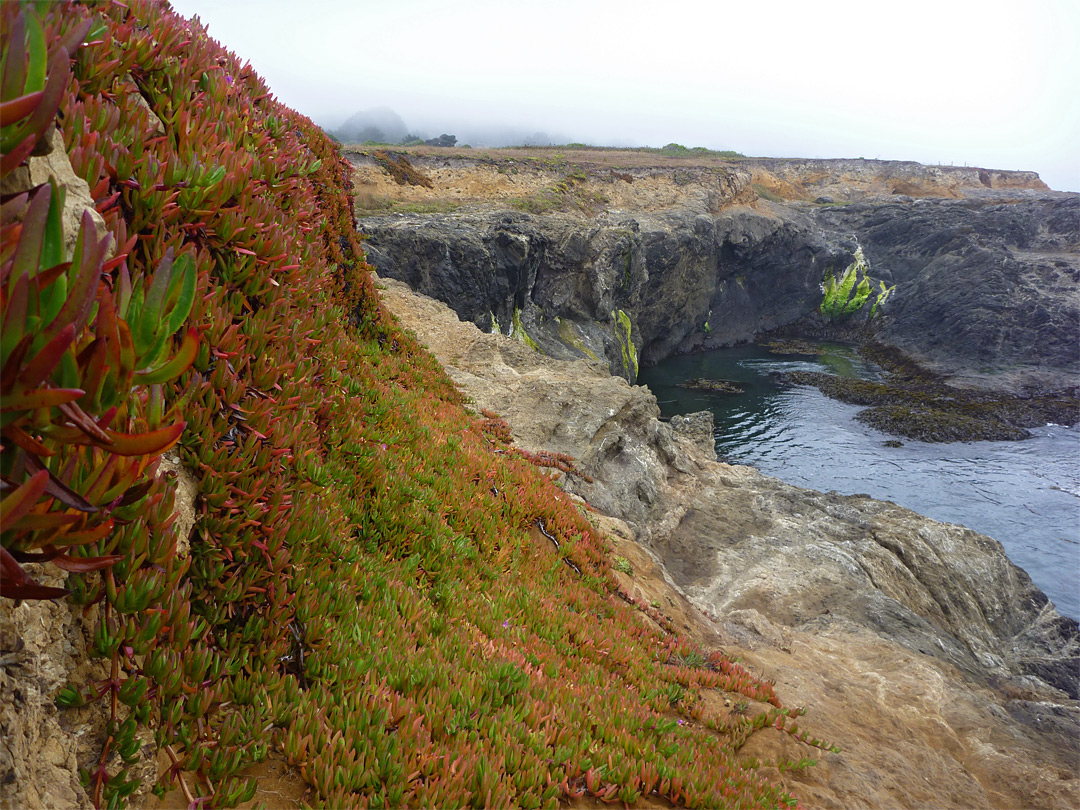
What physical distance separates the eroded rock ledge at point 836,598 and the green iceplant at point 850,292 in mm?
47928

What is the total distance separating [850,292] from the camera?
61.1m

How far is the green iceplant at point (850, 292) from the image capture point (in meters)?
60.5

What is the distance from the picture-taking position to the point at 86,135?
3.07m

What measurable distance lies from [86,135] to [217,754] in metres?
3.35

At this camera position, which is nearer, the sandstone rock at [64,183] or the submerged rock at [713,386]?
the sandstone rock at [64,183]

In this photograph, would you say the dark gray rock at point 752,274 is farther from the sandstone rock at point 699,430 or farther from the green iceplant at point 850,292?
the sandstone rock at point 699,430

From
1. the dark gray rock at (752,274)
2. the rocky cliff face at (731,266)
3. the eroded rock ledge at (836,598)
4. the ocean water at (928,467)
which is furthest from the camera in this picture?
the rocky cliff face at (731,266)

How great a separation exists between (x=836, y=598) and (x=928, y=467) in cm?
2418

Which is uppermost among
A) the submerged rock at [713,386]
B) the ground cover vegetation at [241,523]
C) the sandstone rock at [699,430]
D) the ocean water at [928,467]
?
the ground cover vegetation at [241,523]

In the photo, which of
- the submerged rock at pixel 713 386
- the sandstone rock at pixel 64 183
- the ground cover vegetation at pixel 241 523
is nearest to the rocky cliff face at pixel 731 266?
the submerged rock at pixel 713 386

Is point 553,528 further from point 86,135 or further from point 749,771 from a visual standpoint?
point 86,135

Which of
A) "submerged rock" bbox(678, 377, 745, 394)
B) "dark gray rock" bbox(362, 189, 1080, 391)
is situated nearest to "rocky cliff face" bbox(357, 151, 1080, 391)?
"dark gray rock" bbox(362, 189, 1080, 391)

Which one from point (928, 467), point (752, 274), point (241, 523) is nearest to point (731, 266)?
point (752, 274)

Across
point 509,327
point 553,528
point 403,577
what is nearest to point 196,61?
point 403,577
